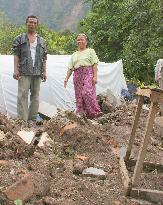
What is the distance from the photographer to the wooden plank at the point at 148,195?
3.98 metres

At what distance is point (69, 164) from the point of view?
4.68 metres

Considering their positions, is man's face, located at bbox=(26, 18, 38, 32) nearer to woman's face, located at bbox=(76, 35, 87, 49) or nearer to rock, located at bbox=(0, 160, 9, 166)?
woman's face, located at bbox=(76, 35, 87, 49)

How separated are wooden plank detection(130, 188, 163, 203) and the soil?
79 millimetres

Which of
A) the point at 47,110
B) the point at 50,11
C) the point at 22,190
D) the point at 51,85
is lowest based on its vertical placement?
the point at 50,11

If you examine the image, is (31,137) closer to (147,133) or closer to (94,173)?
(94,173)

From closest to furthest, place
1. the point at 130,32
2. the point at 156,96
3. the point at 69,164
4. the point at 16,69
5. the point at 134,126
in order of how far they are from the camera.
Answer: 1. the point at 156,96
2. the point at 69,164
3. the point at 134,126
4. the point at 16,69
5. the point at 130,32

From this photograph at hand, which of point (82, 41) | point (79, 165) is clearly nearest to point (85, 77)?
point (82, 41)

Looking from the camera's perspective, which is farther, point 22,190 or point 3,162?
point 3,162

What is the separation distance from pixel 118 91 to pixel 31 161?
316 inches

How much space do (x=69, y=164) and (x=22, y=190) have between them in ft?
3.97

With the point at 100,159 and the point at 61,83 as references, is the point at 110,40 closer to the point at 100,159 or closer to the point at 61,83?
the point at 61,83

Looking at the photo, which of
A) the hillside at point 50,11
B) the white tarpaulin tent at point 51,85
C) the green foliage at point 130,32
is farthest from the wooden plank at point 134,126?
the hillside at point 50,11

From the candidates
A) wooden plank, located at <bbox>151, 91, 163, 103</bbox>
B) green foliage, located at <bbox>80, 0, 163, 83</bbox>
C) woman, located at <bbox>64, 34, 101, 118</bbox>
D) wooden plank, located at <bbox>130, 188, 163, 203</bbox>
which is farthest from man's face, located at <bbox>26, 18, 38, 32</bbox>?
green foliage, located at <bbox>80, 0, 163, 83</bbox>

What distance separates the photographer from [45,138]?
17.8 ft
